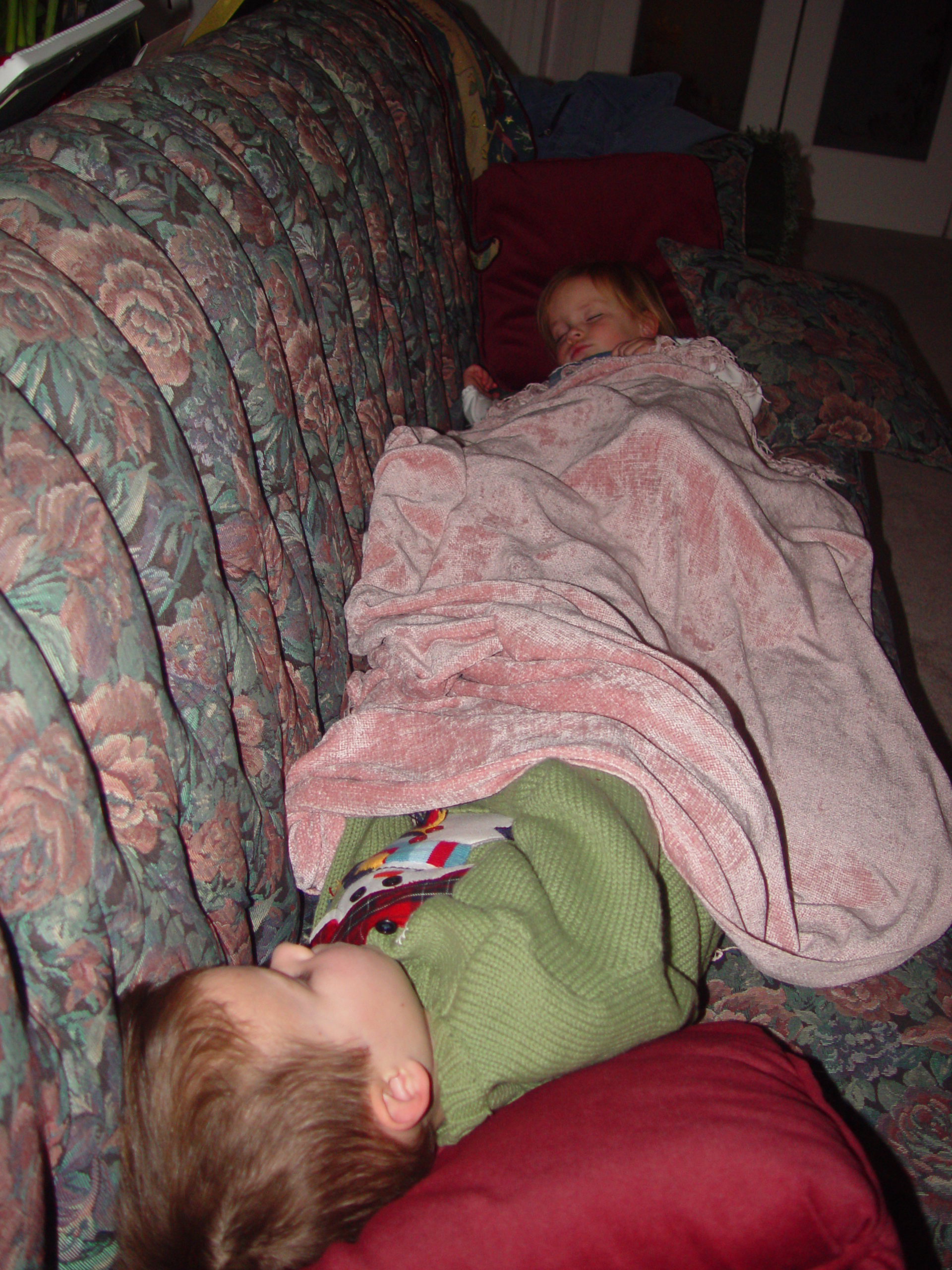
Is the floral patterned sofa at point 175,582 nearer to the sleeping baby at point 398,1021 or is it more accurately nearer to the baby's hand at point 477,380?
the sleeping baby at point 398,1021

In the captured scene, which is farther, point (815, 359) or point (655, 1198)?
point (815, 359)

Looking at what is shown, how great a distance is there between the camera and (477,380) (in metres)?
1.70

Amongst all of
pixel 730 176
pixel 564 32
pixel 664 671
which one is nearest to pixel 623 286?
pixel 730 176

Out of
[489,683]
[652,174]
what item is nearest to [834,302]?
[652,174]

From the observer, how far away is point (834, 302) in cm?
168

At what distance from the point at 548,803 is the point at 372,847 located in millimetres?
220

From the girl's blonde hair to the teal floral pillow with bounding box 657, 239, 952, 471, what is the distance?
58 mm

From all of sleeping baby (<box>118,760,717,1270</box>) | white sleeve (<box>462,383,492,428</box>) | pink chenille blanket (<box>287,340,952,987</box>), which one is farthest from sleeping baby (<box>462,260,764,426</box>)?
sleeping baby (<box>118,760,717,1270</box>)

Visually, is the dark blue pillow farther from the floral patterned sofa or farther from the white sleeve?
the floral patterned sofa

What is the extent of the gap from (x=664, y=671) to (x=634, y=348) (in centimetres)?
96

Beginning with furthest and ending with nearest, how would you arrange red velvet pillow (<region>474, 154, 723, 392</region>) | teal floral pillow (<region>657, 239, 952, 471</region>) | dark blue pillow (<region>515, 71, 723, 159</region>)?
dark blue pillow (<region>515, 71, 723, 159</region>) < red velvet pillow (<region>474, 154, 723, 392</region>) < teal floral pillow (<region>657, 239, 952, 471</region>)

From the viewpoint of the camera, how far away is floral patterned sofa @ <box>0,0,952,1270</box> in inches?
19.4

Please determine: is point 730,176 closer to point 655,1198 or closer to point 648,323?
point 648,323

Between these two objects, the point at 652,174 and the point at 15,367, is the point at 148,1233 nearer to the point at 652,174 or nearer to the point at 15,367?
the point at 15,367
